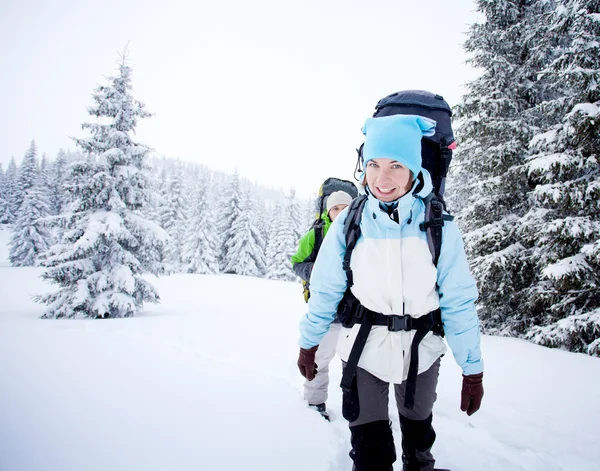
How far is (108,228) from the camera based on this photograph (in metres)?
9.71

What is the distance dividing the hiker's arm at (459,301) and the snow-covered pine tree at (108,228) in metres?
10.2

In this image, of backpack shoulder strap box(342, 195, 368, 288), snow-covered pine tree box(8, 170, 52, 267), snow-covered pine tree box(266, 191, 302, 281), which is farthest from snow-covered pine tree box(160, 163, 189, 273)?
backpack shoulder strap box(342, 195, 368, 288)

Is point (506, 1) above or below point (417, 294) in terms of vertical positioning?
above

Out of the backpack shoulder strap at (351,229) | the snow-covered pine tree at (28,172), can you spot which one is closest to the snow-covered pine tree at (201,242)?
the snow-covered pine tree at (28,172)

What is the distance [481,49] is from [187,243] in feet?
110

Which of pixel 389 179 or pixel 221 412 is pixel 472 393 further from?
pixel 221 412

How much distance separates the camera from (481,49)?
878 cm

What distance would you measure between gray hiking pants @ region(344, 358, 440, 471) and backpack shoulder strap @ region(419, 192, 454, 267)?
0.83m

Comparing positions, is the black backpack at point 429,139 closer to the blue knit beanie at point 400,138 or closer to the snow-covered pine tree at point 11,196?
the blue knit beanie at point 400,138

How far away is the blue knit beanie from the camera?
1979mm

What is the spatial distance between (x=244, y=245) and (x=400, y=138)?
114 ft

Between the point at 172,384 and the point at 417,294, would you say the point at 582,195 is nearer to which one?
the point at 417,294

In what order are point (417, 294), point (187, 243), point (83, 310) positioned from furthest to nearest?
point (187, 243)
point (83, 310)
point (417, 294)

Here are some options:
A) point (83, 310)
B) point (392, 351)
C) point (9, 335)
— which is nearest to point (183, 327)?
point (9, 335)
